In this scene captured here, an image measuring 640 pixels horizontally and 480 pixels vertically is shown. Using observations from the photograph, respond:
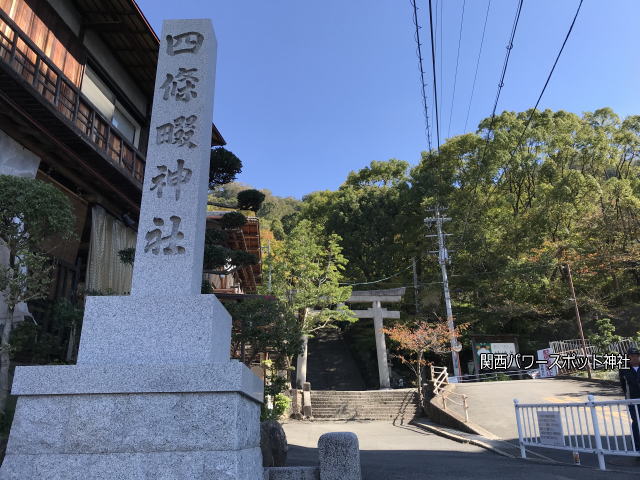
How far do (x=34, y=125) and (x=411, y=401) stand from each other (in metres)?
18.6

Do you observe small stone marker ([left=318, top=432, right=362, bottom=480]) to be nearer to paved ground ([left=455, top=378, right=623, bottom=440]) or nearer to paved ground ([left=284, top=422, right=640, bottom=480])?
paved ground ([left=284, top=422, right=640, bottom=480])

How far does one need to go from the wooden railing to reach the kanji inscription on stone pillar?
11.9ft

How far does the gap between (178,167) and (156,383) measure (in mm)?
2244

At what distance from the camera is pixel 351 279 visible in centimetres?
3334

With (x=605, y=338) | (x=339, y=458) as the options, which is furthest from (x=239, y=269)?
(x=605, y=338)

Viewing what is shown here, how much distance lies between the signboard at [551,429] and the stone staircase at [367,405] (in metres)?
12.0

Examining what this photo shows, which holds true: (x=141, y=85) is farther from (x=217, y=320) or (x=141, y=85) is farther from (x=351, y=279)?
(x=351, y=279)

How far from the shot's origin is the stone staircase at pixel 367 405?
19.8 meters

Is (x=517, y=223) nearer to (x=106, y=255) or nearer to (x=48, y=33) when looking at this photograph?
(x=106, y=255)

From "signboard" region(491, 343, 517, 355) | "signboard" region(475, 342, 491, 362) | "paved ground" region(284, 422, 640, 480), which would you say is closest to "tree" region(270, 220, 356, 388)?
"signboard" region(475, 342, 491, 362)

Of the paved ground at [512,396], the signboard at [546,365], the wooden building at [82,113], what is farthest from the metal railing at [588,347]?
the wooden building at [82,113]

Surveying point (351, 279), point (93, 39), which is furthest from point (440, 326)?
point (93, 39)

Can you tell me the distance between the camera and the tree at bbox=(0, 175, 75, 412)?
643 centimetres

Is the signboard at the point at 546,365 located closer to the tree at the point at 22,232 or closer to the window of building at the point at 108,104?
the window of building at the point at 108,104
